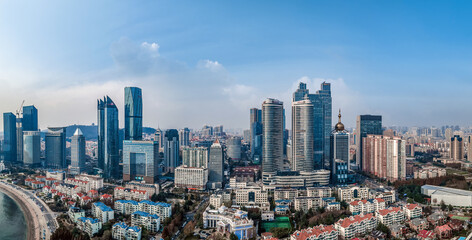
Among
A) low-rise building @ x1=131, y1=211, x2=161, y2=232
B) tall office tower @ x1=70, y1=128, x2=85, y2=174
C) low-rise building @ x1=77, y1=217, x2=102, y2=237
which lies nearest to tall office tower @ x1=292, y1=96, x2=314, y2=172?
low-rise building @ x1=131, y1=211, x2=161, y2=232

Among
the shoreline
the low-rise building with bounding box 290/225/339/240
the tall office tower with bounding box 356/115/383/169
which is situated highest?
the tall office tower with bounding box 356/115/383/169

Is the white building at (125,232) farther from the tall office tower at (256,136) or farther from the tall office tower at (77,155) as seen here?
the tall office tower at (256,136)

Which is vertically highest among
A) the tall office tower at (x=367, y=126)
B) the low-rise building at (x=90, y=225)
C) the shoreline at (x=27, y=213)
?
the tall office tower at (x=367, y=126)

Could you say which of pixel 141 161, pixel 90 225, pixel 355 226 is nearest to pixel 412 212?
pixel 355 226

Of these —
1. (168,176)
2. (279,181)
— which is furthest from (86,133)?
(279,181)

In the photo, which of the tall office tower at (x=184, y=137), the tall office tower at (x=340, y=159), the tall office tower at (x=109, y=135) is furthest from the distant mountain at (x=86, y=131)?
the tall office tower at (x=340, y=159)

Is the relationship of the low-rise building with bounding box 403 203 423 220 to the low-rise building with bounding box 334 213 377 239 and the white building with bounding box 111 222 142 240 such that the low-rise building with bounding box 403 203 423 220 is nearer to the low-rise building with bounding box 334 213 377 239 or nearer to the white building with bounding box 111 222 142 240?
the low-rise building with bounding box 334 213 377 239

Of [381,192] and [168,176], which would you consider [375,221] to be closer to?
[381,192]
